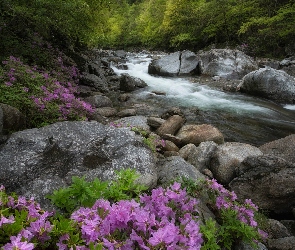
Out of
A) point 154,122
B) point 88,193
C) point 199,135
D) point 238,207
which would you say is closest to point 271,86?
point 199,135

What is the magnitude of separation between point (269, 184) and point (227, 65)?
15270mm

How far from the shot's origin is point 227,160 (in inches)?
254

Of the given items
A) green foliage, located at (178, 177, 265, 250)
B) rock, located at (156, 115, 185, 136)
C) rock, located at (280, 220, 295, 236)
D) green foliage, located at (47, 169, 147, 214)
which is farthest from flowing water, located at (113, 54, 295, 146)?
green foliage, located at (47, 169, 147, 214)

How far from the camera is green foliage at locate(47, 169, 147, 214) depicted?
2.10 metres

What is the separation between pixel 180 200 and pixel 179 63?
1908 cm

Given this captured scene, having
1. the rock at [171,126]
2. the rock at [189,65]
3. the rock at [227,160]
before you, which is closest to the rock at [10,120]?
the rock at [171,126]

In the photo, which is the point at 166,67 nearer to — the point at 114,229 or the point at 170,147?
the point at 170,147

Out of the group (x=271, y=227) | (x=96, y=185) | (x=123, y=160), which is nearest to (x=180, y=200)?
(x=96, y=185)

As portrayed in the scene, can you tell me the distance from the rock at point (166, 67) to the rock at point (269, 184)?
14.7 m

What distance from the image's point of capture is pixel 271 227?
15.9ft

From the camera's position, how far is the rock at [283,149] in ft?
22.5

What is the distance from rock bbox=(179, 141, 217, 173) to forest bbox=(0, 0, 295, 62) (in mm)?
6035

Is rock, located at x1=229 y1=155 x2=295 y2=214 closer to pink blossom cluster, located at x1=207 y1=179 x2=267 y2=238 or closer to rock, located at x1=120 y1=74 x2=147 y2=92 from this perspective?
pink blossom cluster, located at x1=207 y1=179 x2=267 y2=238

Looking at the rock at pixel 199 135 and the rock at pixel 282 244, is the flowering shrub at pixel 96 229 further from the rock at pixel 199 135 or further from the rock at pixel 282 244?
the rock at pixel 199 135
